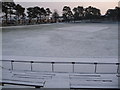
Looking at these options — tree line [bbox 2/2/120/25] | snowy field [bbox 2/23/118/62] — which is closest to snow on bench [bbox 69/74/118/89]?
snowy field [bbox 2/23/118/62]

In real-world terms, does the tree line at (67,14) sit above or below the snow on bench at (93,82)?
above

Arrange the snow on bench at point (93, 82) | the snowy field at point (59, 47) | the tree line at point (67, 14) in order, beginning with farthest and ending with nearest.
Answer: the tree line at point (67, 14) < the snowy field at point (59, 47) < the snow on bench at point (93, 82)

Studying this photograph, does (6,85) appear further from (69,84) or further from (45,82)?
(69,84)

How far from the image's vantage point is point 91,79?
6.45 m

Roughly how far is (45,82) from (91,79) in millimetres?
1574

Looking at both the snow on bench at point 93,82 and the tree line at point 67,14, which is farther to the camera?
the tree line at point 67,14

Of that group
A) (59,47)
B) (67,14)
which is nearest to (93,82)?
(59,47)

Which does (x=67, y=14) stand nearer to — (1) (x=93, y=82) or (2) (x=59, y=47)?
(2) (x=59, y=47)

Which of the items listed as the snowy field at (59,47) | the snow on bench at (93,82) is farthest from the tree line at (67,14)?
the snow on bench at (93,82)

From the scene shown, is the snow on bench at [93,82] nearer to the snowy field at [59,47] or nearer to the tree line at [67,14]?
the snowy field at [59,47]

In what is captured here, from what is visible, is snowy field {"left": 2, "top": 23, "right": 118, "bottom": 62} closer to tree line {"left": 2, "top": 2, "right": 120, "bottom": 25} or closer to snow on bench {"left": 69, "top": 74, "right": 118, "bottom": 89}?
snow on bench {"left": 69, "top": 74, "right": 118, "bottom": 89}

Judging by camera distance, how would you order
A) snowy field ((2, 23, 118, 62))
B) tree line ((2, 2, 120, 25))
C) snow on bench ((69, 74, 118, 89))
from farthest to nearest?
tree line ((2, 2, 120, 25)) → snowy field ((2, 23, 118, 62)) → snow on bench ((69, 74, 118, 89))

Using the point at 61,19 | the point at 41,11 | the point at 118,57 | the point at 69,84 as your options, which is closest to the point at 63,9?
the point at 61,19

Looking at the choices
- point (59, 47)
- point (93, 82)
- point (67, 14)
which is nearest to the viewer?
point (93, 82)
